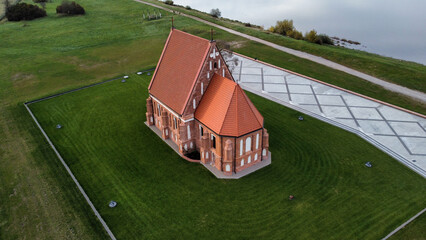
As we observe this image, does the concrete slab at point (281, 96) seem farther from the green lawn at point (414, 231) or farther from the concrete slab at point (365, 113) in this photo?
the green lawn at point (414, 231)

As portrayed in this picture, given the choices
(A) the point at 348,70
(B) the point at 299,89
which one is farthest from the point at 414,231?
(A) the point at 348,70

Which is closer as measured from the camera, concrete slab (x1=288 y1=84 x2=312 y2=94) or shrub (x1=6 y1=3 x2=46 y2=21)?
concrete slab (x1=288 y1=84 x2=312 y2=94)

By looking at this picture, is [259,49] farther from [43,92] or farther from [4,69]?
[4,69]


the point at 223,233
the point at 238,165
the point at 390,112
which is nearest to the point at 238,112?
the point at 238,165

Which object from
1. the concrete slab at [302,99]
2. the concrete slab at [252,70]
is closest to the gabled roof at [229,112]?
the concrete slab at [302,99]

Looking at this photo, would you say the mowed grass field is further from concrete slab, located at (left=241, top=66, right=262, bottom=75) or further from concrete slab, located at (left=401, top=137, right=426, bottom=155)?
concrete slab, located at (left=241, top=66, right=262, bottom=75)

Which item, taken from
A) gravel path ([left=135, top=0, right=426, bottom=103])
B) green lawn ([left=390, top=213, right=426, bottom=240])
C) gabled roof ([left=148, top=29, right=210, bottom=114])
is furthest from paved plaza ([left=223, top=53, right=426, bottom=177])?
gabled roof ([left=148, top=29, right=210, bottom=114])

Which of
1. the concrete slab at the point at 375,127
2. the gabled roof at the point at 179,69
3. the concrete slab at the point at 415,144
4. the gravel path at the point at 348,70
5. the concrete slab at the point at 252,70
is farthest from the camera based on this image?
the concrete slab at the point at 252,70
